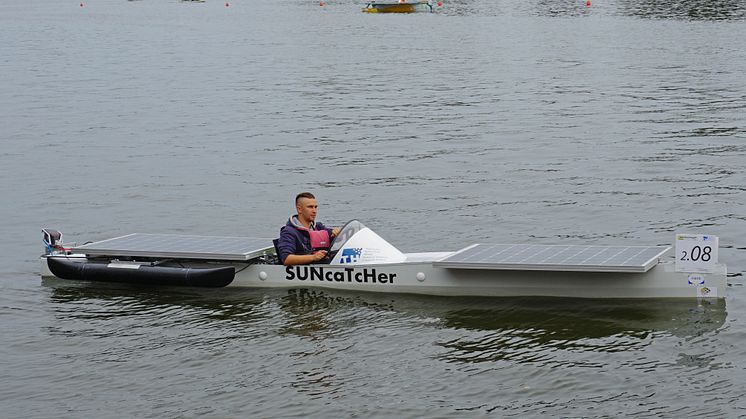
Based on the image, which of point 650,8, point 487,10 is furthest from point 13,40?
point 650,8

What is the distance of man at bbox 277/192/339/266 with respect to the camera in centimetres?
1650

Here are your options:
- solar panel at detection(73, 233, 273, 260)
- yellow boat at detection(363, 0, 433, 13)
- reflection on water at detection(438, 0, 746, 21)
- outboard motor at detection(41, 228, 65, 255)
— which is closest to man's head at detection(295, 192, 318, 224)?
solar panel at detection(73, 233, 273, 260)

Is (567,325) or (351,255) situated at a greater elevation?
(351,255)

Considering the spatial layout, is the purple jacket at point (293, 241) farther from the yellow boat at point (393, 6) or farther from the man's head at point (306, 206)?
the yellow boat at point (393, 6)

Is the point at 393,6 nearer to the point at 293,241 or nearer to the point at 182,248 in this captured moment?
the point at 182,248

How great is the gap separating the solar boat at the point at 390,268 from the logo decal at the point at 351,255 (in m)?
0.01

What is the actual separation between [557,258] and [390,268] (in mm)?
2423

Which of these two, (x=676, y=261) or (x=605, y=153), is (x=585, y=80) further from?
(x=676, y=261)

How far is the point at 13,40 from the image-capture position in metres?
71.3

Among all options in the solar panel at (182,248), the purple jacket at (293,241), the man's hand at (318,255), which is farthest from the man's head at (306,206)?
the solar panel at (182,248)

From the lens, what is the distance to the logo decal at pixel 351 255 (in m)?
16.5

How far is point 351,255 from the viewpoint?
16500mm

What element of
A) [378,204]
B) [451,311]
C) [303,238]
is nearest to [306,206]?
[303,238]

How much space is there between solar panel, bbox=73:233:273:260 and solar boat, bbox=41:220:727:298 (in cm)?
2
